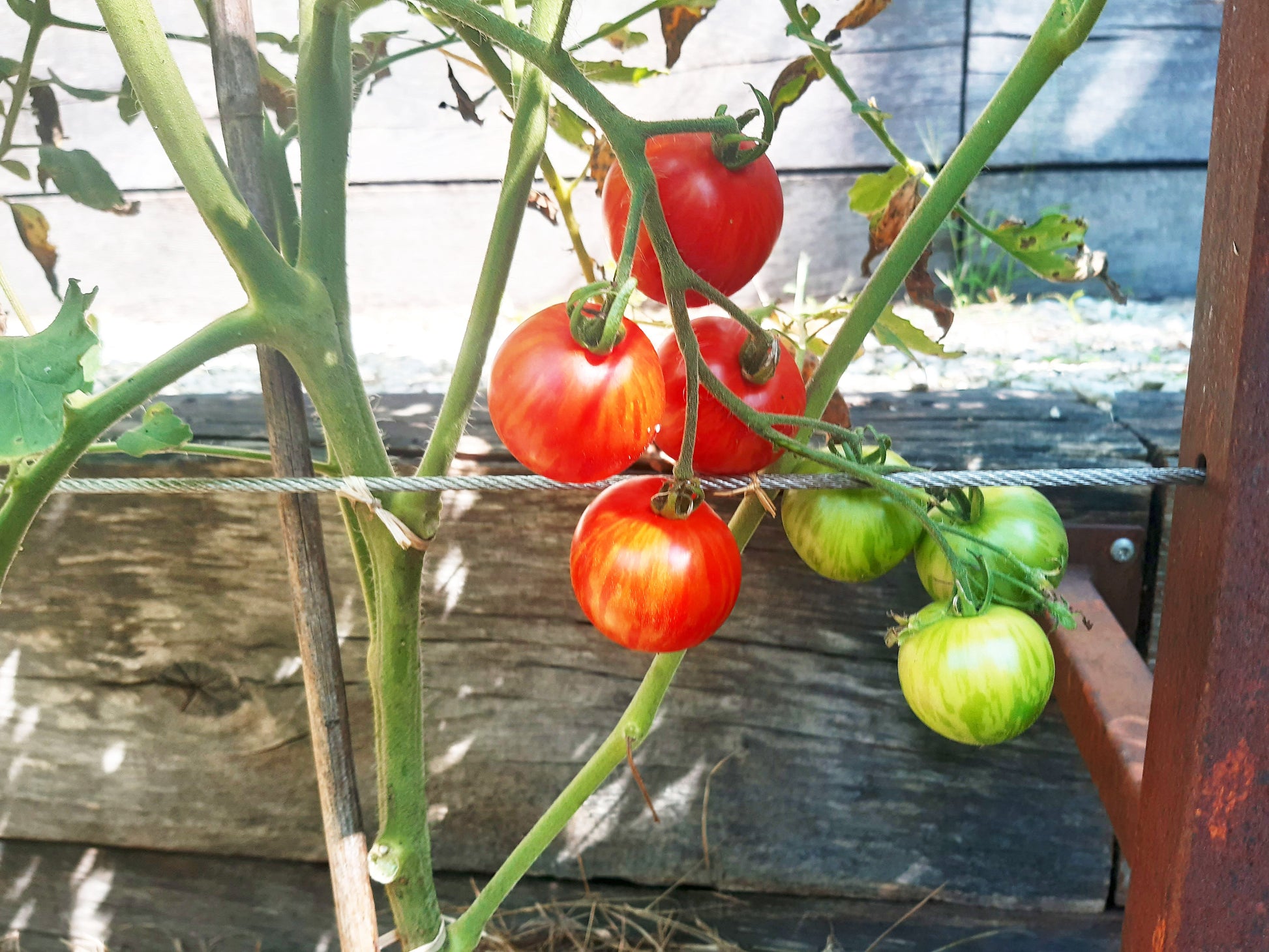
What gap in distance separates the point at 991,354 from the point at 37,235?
1.15 m

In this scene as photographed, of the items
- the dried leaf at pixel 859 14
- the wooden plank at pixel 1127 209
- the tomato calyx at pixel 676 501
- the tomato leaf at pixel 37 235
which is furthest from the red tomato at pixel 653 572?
the wooden plank at pixel 1127 209

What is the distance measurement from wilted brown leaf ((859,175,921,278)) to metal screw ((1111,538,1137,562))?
37 cm

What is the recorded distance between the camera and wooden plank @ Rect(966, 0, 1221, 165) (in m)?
1.65

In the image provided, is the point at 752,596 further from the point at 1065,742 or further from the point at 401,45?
the point at 401,45

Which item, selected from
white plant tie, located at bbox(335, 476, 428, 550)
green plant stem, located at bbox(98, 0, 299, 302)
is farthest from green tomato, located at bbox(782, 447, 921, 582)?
green plant stem, located at bbox(98, 0, 299, 302)

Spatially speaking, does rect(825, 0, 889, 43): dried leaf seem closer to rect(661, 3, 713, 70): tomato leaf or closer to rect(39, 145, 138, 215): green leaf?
rect(661, 3, 713, 70): tomato leaf

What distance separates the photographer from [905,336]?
2.06ft

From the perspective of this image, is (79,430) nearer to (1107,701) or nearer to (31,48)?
(31,48)

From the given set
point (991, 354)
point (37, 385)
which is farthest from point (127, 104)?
point (991, 354)

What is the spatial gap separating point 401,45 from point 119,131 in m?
0.64

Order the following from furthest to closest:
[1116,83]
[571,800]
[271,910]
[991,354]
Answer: [1116,83], [991,354], [271,910], [571,800]

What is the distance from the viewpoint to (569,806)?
1.99ft

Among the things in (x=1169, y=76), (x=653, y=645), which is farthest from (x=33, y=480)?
(x=1169, y=76)

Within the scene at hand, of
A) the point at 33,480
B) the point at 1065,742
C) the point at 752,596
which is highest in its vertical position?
the point at 33,480
